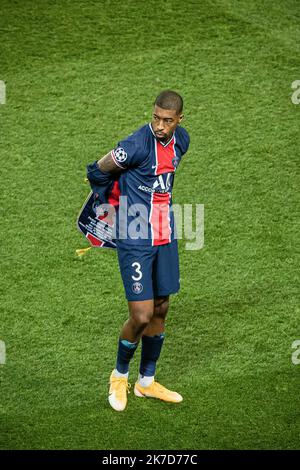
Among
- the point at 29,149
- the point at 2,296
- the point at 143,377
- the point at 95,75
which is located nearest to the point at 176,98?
the point at 143,377

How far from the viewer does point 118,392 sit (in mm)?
6012

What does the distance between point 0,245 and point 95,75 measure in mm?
2496

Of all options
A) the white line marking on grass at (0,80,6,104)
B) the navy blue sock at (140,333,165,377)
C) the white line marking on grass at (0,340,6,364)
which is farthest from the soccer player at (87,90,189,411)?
the white line marking on grass at (0,80,6,104)

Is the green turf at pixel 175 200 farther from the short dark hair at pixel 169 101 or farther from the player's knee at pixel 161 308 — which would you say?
the short dark hair at pixel 169 101

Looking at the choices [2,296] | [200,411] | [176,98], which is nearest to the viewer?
[176,98]

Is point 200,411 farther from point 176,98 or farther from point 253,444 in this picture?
point 176,98

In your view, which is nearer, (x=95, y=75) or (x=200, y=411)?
(x=200, y=411)

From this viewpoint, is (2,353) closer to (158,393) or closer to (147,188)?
(158,393)

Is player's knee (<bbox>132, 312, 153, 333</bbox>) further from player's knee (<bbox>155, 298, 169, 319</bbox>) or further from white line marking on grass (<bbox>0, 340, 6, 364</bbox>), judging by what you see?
white line marking on grass (<bbox>0, 340, 6, 364</bbox>)

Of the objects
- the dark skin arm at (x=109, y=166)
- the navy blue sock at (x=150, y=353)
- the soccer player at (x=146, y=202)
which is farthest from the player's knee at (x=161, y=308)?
the dark skin arm at (x=109, y=166)

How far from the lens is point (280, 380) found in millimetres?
6270

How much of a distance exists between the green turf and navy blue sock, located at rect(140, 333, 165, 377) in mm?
219

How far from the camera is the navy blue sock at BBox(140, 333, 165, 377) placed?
Answer: 5.96 metres

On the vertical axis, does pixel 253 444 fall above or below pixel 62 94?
below
